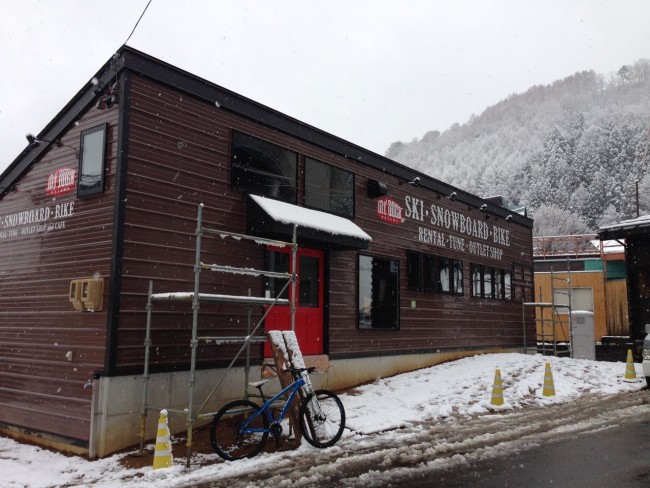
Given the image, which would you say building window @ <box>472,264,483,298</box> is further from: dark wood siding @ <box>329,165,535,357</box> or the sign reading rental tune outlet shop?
the sign reading rental tune outlet shop

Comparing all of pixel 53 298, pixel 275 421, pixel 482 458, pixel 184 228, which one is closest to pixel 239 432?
pixel 275 421

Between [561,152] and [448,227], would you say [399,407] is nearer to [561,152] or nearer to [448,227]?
[448,227]

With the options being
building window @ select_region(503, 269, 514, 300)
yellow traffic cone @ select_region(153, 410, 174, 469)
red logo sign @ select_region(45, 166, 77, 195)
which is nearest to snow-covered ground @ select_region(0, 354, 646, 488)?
yellow traffic cone @ select_region(153, 410, 174, 469)

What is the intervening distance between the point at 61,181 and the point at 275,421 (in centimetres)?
568

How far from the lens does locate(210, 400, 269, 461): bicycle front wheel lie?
726cm

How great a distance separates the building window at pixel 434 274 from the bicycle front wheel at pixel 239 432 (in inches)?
305

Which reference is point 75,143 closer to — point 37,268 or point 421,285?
point 37,268

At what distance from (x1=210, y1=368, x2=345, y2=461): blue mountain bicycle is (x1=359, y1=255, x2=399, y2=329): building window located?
5.14m

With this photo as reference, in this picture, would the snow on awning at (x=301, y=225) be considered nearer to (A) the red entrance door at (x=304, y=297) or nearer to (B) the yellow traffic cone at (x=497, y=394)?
(A) the red entrance door at (x=304, y=297)

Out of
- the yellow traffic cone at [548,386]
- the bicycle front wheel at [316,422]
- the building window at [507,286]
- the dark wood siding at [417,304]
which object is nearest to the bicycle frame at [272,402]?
the bicycle front wheel at [316,422]

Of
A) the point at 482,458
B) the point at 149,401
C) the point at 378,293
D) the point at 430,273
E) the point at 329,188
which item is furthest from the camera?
the point at 430,273

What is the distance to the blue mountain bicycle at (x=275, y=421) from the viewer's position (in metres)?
7.46

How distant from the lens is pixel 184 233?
9.35m

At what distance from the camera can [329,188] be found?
42.0 feet
